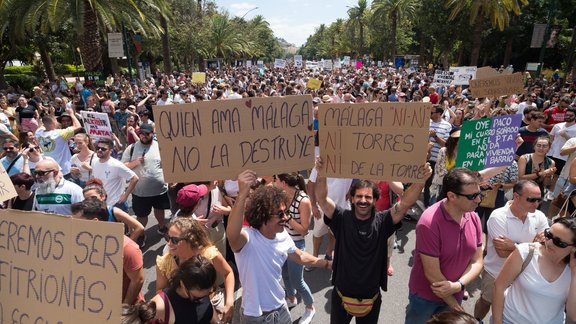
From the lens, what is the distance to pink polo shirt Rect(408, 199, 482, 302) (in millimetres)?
2600

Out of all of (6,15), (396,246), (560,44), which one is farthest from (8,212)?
(560,44)

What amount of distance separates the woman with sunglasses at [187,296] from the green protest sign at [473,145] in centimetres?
321

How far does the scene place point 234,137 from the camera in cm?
259

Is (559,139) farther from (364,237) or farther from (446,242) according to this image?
(364,237)

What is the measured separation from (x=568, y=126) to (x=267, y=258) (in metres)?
6.24

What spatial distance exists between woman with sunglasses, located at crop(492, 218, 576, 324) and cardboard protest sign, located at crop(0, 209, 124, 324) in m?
2.41

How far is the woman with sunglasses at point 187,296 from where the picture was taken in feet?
7.15

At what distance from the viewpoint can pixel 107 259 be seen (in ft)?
5.74

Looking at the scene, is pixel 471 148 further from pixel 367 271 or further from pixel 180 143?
pixel 180 143

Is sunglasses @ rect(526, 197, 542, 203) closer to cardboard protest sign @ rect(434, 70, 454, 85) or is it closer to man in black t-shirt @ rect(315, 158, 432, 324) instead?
man in black t-shirt @ rect(315, 158, 432, 324)

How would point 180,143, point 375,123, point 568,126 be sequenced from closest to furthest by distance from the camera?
point 180,143
point 375,123
point 568,126

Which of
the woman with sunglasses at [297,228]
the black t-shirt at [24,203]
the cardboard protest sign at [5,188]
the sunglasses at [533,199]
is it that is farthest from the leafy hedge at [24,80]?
the sunglasses at [533,199]

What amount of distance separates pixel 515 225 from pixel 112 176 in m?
4.45

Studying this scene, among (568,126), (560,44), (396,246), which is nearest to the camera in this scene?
(396,246)
